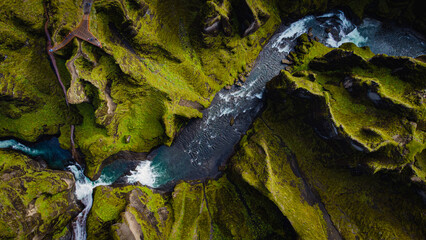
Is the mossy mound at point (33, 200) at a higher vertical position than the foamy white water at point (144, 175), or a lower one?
lower

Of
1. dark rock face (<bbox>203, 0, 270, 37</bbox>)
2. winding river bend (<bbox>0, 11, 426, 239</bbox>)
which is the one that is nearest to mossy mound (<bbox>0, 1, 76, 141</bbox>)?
winding river bend (<bbox>0, 11, 426, 239</bbox>)

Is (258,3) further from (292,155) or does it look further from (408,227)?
(408,227)

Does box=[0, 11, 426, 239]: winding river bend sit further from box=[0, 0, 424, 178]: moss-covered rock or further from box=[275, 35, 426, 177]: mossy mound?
box=[275, 35, 426, 177]: mossy mound

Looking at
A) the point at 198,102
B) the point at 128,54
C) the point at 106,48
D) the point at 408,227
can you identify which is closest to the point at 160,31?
the point at 128,54

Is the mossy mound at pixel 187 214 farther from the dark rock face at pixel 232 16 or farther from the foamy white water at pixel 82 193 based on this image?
the dark rock face at pixel 232 16

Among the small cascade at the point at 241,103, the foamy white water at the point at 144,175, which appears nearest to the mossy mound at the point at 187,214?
the foamy white water at the point at 144,175

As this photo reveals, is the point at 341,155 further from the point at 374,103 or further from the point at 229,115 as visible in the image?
the point at 229,115
